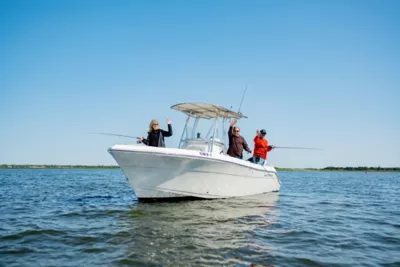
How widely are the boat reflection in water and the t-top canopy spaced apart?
3.65 metres

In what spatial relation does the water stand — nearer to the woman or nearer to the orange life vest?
the woman

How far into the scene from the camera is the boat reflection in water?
4863mm

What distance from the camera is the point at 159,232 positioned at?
→ 21.2 feet

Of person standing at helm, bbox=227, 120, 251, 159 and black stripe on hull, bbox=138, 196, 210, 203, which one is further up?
person standing at helm, bbox=227, 120, 251, 159

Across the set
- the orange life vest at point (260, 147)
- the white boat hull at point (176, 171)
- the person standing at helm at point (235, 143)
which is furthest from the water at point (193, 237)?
the orange life vest at point (260, 147)

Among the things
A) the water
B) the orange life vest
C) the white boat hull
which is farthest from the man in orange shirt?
the water

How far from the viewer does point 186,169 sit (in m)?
10.3

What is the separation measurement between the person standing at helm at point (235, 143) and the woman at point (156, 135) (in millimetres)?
2692

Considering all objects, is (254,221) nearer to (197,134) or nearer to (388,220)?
(388,220)

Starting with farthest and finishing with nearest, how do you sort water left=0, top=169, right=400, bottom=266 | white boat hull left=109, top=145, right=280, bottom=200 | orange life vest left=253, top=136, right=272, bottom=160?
orange life vest left=253, top=136, right=272, bottom=160 → white boat hull left=109, top=145, right=280, bottom=200 → water left=0, top=169, right=400, bottom=266

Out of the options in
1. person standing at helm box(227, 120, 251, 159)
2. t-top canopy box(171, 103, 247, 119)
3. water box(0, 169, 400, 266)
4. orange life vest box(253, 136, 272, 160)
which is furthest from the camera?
orange life vest box(253, 136, 272, 160)

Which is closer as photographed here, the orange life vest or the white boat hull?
the white boat hull

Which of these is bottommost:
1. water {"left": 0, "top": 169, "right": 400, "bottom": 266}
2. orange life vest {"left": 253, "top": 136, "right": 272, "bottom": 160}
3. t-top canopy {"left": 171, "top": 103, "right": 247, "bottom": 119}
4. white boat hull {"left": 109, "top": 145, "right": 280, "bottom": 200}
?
water {"left": 0, "top": 169, "right": 400, "bottom": 266}

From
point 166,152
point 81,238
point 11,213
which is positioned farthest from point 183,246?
point 11,213
